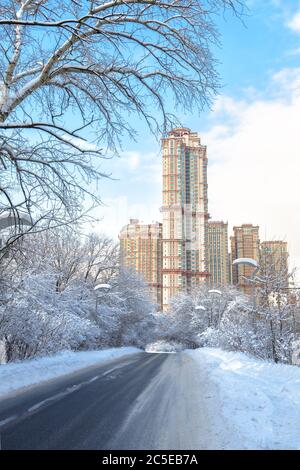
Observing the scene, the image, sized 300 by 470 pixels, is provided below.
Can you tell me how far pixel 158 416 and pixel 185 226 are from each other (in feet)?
340

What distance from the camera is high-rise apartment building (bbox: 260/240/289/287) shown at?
1898cm

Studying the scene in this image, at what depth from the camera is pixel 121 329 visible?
169 ft

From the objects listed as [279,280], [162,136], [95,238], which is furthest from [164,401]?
[95,238]

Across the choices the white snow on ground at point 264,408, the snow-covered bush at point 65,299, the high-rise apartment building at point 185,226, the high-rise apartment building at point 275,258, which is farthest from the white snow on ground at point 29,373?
the high-rise apartment building at point 185,226

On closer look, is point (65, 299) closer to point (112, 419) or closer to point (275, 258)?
point (275, 258)

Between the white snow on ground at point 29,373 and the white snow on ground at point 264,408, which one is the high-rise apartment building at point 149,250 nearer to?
the white snow on ground at point 29,373

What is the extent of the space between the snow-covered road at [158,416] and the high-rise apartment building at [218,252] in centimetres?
9637

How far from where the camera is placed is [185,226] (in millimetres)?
110688

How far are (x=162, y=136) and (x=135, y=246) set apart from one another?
99.6 metres

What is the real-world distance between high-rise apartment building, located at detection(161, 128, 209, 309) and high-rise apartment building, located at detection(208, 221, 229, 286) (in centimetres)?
195

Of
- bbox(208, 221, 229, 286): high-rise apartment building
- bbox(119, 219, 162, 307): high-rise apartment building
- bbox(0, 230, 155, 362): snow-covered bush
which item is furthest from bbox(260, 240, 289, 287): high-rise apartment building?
bbox(119, 219, 162, 307): high-rise apartment building

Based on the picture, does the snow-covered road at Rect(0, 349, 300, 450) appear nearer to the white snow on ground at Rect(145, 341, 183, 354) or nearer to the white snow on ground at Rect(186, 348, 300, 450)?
the white snow on ground at Rect(186, 348, 300, 450)
